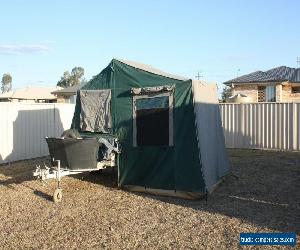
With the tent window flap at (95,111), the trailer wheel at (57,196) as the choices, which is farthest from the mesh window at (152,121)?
the trailer wheel at (57,196)

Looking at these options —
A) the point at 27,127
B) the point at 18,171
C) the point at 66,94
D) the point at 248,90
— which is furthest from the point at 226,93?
the point at 18,171

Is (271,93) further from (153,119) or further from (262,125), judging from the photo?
(153,119)

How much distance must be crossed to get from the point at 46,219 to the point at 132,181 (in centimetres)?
270

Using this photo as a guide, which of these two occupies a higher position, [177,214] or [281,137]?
[281,137]

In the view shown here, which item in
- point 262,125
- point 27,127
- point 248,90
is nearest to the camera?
point 27,127

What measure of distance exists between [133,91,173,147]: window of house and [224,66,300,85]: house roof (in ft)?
66.0

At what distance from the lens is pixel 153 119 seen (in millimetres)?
9469

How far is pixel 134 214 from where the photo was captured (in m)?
7.71

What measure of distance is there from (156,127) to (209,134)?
1.35 metres

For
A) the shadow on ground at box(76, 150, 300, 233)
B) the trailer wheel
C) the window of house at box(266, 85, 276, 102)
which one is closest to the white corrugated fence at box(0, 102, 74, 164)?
the shadow on ground at box(76, 150, 300, 233)

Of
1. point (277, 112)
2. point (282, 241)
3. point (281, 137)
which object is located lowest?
point (282, 241)

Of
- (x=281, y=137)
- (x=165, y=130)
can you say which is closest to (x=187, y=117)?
(x=165, y=130)

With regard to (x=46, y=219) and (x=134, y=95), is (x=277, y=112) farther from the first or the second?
(x=46, y=219)

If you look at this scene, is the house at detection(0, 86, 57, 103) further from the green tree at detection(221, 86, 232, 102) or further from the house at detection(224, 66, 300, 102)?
the house at detection(224, 66, 300, 102)
